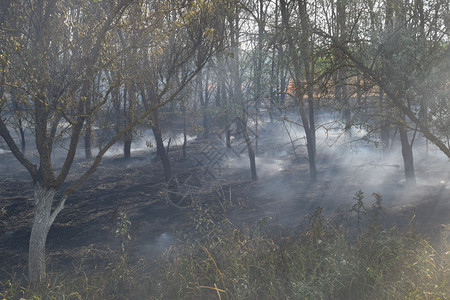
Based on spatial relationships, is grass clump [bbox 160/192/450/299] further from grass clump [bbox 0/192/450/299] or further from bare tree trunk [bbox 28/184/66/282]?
bare tree trunk [bbox 28/184/66/282]

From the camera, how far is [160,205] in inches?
612

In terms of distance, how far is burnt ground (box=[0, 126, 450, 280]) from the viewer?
11141mm

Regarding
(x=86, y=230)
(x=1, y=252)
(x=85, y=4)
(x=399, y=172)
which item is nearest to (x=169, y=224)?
(x=86, y=230)

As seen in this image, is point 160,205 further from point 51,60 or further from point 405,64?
point 405,64

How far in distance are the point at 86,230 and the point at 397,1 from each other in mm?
10646

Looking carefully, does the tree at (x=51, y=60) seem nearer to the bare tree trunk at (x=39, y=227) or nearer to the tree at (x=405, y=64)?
the bare tree trunk at (x=39, y=227)

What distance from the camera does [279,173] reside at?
20391 mm

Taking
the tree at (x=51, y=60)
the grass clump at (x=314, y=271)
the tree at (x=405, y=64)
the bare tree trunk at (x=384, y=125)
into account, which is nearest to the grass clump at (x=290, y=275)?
the grass clump at (x=314, y=271)

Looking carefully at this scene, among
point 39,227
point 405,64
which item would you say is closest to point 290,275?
point 405,64

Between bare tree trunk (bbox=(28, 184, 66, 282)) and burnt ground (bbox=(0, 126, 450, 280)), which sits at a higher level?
bare tree trunk (bbox=(28, 184, 66, 282))

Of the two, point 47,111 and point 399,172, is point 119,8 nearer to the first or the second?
point 47,111

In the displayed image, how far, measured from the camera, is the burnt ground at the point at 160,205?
11141mm

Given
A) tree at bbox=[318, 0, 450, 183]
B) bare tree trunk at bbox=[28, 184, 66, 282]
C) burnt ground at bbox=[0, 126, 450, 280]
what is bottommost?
burnt ground at bbox=[0, 126, 450, 280]

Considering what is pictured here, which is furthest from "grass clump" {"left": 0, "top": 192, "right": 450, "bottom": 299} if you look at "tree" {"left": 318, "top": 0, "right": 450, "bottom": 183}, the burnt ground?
"tree" {"left": 318, "top": 0, "right": 450, "bottom": 183}
